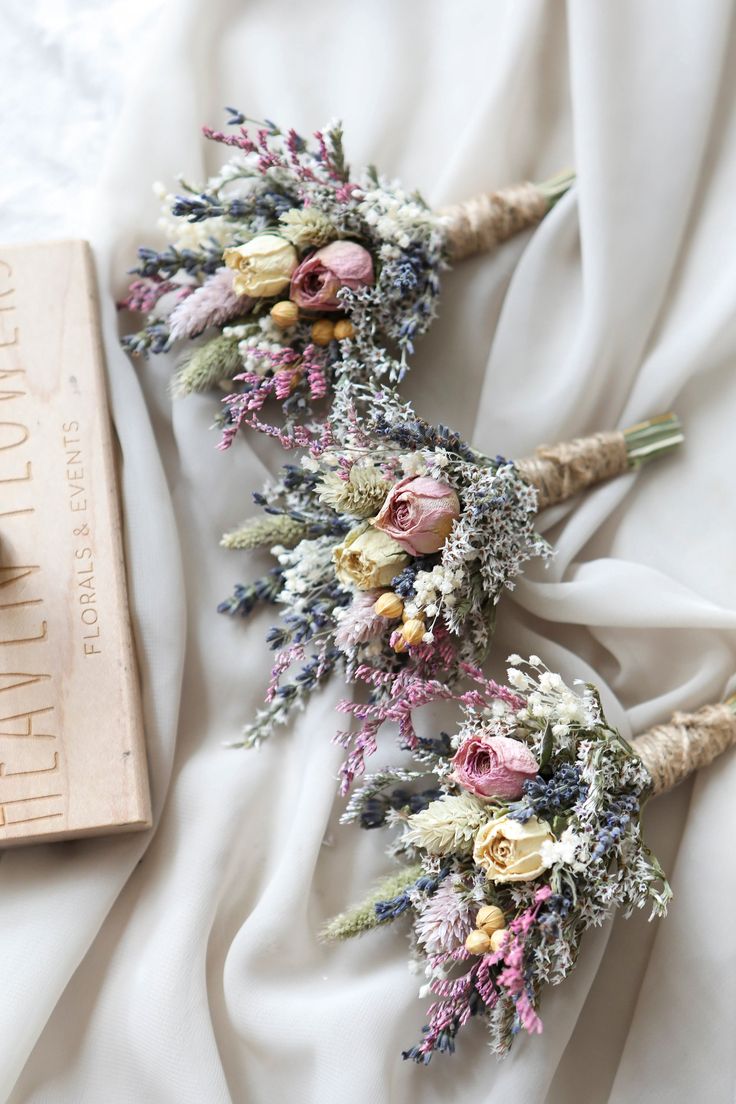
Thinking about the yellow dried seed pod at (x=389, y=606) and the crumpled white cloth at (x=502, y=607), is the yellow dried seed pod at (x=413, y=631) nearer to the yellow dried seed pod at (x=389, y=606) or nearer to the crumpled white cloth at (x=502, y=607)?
the yellow dried seed pod at (x=389, y=606)

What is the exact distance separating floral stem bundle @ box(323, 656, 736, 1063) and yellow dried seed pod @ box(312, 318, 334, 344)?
504mm

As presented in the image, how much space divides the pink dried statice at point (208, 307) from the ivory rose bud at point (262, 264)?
0.04m

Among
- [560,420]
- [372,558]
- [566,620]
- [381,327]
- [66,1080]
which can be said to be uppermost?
[381,327]

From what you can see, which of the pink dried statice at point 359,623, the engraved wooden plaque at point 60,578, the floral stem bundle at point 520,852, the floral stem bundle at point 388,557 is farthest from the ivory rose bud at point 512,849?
the engraved wooden plaque at point 60,578

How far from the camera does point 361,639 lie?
124 centimetres

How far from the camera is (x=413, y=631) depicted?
1183mm

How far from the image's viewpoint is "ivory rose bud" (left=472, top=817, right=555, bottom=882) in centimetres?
110

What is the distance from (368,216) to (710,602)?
0.73 metres

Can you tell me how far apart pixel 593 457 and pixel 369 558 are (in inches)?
17.7

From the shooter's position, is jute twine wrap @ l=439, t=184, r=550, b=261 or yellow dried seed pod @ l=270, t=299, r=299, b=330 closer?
yellow dried seed pod @ l=270, t=299, r=299, b=330

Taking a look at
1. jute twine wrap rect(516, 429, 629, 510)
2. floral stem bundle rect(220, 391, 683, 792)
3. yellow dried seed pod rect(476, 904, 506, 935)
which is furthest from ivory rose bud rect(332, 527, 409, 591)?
yellow dried seed pod rect(476, 904, 506, 935)

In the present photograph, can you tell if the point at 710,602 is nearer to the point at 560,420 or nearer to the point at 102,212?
the point at 560,420

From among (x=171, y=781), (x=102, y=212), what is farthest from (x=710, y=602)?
(x=102, y=212)

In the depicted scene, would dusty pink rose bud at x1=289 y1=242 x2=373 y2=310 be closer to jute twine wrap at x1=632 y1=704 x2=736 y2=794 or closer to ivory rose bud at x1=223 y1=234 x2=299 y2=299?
ivory rose bud at x1=223 y1=234 x2=299 y2=299
